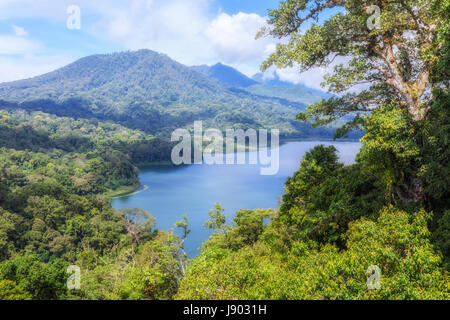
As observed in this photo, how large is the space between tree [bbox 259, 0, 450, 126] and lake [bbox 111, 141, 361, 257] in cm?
2165

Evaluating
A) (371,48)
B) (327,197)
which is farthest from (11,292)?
(371,48)

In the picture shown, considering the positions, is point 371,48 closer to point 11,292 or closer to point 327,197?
point 327,197

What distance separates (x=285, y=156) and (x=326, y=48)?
68047 millimetres

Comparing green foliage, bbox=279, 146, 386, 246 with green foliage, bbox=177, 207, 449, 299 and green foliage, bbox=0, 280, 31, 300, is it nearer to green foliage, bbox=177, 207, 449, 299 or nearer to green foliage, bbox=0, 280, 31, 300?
green foliage, bbox=177, 207, 449, 299

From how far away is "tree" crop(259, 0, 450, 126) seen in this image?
17.8 ft

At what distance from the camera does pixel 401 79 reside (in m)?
5.70

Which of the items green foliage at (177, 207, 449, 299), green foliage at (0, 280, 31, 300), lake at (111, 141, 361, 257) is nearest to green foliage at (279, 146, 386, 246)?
Result: green foliage at (177, 207, 449, 299)

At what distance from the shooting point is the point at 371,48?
19.9 feet

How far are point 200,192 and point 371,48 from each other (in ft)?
142

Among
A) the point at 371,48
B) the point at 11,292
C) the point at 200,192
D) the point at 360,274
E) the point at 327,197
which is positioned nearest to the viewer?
the point at 360,274

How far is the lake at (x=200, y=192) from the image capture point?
119 ft

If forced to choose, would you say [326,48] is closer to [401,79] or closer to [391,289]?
[401,79]

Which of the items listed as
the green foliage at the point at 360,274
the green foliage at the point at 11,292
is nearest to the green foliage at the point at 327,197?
the green foliage at the point at 360,274
